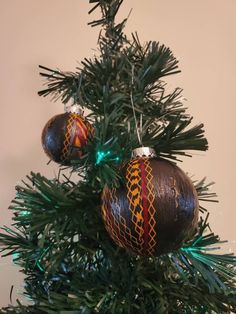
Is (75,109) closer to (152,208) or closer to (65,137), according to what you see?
(65,137)

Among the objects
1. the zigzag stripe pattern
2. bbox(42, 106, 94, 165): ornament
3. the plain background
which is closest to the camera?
the zigzag stripe pattern

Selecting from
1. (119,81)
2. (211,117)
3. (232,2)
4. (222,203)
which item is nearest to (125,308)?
(119,81)

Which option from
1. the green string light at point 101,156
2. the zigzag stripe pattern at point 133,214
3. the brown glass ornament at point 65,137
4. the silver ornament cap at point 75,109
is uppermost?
the silver ornament cap at point 75,109

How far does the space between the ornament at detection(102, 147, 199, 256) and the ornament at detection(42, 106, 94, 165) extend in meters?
0.16

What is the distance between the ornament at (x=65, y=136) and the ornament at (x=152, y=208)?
0.16m

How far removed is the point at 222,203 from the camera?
88cm

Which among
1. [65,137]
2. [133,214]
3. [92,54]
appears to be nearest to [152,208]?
[133,214]

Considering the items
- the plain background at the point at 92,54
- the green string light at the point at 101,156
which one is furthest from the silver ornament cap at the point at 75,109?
the plain background at the point at 92,54

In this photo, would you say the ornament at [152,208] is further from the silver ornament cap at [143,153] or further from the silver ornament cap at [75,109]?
the silver ornament cap at [75,109]

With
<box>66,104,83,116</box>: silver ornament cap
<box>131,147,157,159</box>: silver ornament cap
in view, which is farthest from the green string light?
<box>66,104,83,116</box>: silver ornament cap

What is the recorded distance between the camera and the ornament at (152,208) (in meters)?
0.31

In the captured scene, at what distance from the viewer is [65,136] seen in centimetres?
49

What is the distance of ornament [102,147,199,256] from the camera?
0.31m

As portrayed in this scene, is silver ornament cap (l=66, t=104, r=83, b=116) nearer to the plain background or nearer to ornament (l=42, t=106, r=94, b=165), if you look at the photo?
ornament (l=42, t=106, r=94, b=165)
